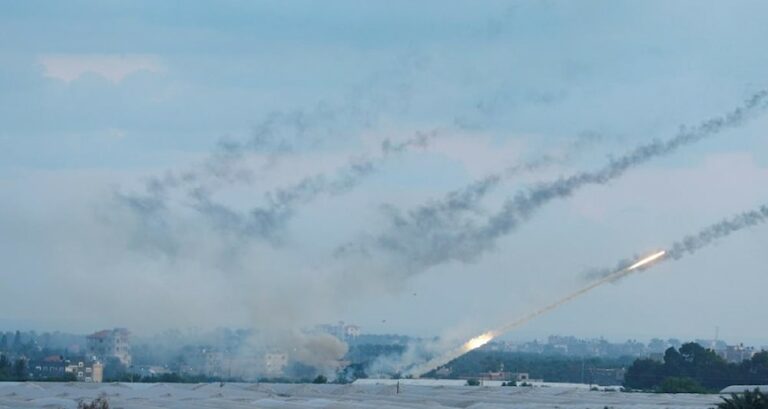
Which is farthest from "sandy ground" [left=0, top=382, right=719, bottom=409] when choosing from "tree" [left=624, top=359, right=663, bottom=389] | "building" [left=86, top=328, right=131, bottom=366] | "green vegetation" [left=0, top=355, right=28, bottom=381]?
"building" [left=86, top=328, right=131, bottom=366]

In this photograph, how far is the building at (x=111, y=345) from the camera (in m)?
168

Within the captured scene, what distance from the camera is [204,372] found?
471 feet

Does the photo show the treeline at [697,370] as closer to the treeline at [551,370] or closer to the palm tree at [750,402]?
the treeline at [551,370]

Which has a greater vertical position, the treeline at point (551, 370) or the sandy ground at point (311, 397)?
the treeline at point (551, 370)

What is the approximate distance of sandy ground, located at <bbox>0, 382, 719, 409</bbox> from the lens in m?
58.3

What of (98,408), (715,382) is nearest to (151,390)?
(98,408)

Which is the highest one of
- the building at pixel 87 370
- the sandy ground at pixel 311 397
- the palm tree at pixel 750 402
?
the building at pixel 87 370

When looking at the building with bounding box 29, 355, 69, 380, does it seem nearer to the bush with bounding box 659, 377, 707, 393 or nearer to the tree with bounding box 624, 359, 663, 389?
the tree with bounding box 624, 359, 663, 389

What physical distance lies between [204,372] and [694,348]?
1931 inches

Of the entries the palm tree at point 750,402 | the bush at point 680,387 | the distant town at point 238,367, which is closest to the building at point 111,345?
the distant town at point 238,367

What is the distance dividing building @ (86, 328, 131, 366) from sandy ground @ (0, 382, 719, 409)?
86874 mm

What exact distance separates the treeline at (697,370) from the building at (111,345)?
67191mm

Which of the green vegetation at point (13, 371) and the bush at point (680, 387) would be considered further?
the green vegetation at point (13, 371)

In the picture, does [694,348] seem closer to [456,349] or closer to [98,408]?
[456,349]
